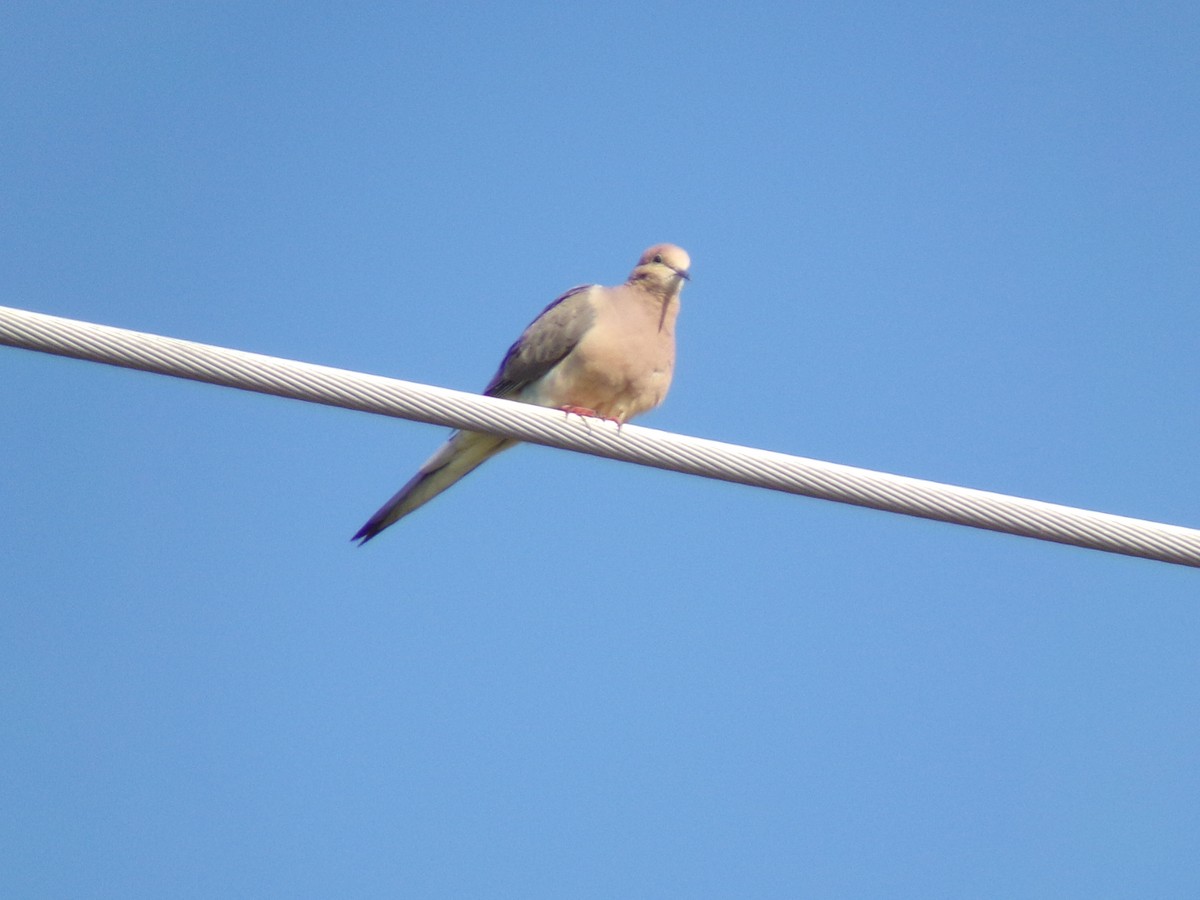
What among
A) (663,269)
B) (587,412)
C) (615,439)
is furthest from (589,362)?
(615,439)

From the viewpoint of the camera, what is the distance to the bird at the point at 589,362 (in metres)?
6.57

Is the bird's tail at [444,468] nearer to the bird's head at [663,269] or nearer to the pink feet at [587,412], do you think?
the pink feet at [587,412]

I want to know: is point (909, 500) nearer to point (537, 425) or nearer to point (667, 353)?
point (537, 425)

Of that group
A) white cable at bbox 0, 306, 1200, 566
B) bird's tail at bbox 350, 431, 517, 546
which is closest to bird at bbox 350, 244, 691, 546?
bird's tail at bbox 350, 431, 517, 546

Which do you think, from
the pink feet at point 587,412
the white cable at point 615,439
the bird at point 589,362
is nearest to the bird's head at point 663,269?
the bird at point 589,362

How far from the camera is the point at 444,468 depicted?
6754 mm

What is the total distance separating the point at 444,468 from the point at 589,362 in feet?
2.61

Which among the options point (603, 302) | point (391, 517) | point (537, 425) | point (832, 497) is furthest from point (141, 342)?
point (603, 302)

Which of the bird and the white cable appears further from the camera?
the bird

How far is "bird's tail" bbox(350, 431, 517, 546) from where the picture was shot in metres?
6.50

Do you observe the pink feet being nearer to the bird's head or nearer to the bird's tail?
the bird's tail

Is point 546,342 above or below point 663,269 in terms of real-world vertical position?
below

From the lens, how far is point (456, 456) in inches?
266

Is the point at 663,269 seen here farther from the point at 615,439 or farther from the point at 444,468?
the point at 615,439
